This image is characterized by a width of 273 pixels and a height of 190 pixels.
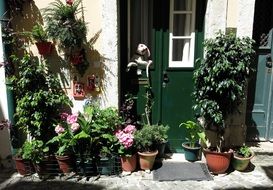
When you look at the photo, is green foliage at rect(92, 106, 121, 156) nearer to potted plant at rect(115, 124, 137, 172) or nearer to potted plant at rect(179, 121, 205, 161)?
potted plant at rect(115, 124, 137, 172)

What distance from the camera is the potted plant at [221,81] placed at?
5027 millimetres

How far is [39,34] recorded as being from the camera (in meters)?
5.18

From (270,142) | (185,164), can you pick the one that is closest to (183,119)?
(185,164)

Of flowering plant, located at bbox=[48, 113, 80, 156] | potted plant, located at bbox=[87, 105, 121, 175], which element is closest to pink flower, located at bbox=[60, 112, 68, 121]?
flowering plant, located at bbox=[48, 113, 80, 156]

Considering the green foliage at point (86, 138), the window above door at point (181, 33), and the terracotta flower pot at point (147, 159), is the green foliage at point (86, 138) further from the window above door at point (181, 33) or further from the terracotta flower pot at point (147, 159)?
the window above door at point (181, 33)

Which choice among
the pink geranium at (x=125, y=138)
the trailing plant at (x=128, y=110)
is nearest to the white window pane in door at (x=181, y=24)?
the trailing plant at (x=128, y=110)

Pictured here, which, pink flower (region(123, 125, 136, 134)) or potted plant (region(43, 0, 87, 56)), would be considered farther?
pink flower (region(123, 125, 136, 134))

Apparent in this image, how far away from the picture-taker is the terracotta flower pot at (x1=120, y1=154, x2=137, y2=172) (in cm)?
532

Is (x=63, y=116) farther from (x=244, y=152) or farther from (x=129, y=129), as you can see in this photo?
(x=244, y=152)

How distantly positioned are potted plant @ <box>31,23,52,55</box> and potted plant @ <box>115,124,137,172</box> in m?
1.69

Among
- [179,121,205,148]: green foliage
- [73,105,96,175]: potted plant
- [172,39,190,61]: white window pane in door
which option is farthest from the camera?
[172,39,190,61]: white window pane in door

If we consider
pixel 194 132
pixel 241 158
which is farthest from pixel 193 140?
pixel 241 158

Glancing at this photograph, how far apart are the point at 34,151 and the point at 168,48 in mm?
2725

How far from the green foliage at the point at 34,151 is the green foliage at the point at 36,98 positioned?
0.16 metres
